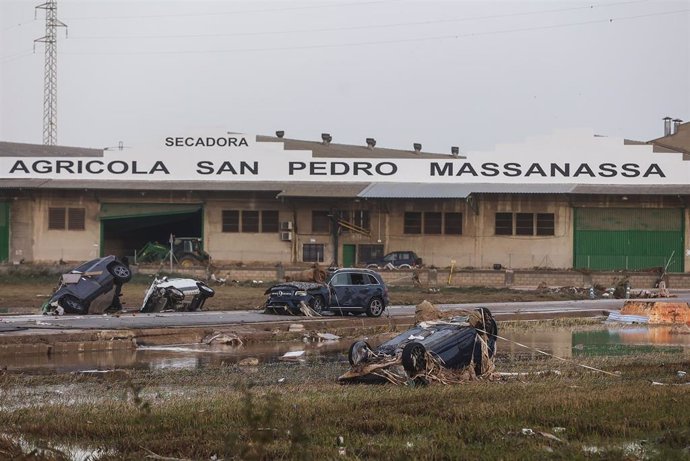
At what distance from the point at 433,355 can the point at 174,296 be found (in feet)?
57.5

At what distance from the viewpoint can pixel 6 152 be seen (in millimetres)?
70938

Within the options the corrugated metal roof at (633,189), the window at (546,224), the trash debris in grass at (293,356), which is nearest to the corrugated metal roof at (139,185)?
the window at (546,224)

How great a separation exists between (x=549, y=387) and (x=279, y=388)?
12.5 feet

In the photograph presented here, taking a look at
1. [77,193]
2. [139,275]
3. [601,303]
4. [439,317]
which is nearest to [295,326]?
[439,317]

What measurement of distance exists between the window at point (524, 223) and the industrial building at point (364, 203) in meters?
0.06

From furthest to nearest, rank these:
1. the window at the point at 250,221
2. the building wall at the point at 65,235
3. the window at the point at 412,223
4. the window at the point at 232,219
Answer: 1. the building wall at the point at 65,235
2. the window at the point at 232,219
3. the window at the point at 250,221
4. the window at the point at 412,223

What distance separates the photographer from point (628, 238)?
5856 centimetres

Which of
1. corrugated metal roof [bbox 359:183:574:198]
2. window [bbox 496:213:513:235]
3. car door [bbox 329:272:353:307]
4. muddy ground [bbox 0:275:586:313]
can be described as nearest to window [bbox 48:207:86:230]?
muddy ground [bbox 0:275:586:313]

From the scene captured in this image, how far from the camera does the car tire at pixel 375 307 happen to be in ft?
108

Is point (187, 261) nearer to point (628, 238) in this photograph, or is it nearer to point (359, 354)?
point (628, 238)

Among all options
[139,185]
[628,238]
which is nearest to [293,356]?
[628,238]

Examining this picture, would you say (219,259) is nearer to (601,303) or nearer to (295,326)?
(601,303)

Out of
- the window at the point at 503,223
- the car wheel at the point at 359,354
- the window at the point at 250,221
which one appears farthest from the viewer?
the window at the point at 250,221

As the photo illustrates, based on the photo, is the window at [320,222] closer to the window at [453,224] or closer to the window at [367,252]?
the window at [367,252]
